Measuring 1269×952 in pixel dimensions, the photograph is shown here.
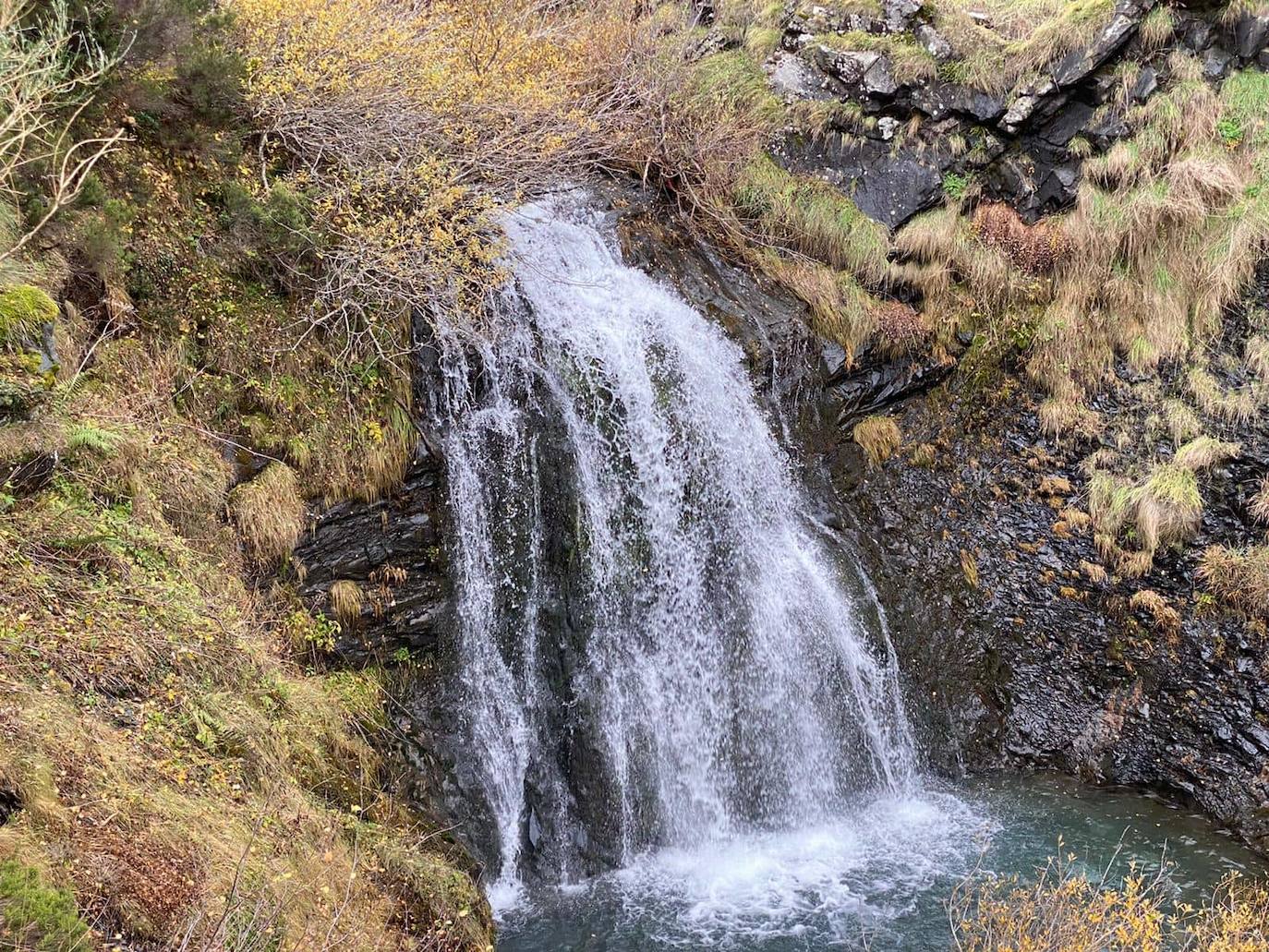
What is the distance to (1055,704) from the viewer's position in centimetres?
723

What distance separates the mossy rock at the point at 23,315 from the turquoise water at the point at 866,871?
426 cm

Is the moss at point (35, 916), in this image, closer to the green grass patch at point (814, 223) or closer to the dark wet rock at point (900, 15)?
the green grass patch at point (814, 223)

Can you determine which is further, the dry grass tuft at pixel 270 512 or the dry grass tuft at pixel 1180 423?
the dry grass tuft at pixel 1180 423

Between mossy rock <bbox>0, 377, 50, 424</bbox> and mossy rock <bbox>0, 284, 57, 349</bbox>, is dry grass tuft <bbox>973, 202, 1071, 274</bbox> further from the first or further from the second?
mossy rock <bbox>0, 377, 50, 424</bbox>

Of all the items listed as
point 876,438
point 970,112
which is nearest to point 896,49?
Answer: point 970,112

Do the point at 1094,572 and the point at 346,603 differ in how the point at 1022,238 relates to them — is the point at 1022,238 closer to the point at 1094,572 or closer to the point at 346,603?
the point at 1094,572

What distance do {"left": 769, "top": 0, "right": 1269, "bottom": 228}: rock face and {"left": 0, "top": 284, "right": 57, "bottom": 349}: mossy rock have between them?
272 inches

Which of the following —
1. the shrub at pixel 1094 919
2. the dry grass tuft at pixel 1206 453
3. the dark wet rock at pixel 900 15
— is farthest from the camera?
the dark wet rock at pixel 900 15

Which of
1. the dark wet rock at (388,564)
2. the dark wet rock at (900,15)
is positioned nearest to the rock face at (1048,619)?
the dark wet rock at (388,564)

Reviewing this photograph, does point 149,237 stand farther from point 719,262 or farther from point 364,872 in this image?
point 719,262

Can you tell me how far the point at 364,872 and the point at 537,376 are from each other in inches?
139

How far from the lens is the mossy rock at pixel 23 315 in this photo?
4059 mm

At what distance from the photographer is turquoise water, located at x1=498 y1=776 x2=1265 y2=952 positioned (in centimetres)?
516

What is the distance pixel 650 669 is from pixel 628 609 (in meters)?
0.48
